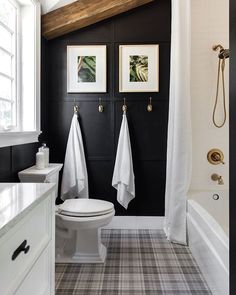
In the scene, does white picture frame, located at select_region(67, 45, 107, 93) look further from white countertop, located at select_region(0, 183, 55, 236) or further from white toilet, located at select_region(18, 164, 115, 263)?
white countertop, located at select_region(0, 183, 55, 236)

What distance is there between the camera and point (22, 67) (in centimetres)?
245

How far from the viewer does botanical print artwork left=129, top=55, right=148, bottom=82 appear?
9.36ft

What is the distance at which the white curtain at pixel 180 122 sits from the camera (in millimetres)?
2479

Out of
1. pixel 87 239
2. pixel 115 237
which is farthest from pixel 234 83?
pixel 115 237

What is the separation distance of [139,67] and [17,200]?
2.17 meters

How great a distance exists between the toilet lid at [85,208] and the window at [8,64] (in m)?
0.79

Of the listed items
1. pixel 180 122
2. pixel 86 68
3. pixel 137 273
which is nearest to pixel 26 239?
pixel 137 273

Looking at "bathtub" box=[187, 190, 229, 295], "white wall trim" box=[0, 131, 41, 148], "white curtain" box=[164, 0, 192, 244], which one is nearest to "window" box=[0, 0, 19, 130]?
"white wall trim" box=[0, 131, 41, 148]

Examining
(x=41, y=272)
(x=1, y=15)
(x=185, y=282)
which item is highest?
(x=1, y=15)

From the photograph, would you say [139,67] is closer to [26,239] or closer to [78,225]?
[78,225]

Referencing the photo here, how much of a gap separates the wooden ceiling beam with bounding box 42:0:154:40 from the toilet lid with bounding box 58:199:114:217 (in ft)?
5.68

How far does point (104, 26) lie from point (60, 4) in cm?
50

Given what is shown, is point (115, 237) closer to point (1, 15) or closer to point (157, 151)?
point (157, 151)

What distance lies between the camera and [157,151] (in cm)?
291
